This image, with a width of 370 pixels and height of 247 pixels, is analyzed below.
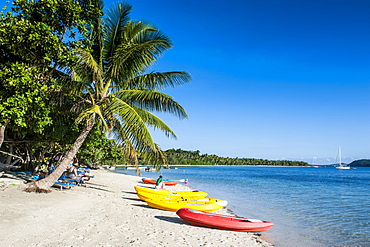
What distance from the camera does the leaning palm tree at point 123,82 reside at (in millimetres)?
10164

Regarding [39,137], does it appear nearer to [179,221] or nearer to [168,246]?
[179,221]

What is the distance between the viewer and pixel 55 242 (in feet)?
19.2

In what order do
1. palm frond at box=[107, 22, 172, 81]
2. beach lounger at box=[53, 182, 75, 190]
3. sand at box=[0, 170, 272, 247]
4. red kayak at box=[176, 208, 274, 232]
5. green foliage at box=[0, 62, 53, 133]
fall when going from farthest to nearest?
beach lounger at box=[53, 182, 75, 190]
palm frond at box=[107, 22, 172, 81]
red kayak at box=[176, 208, 274, 232]
green foliage at box=[0, 62, 53, 133]
sand at box=[0, 170, 272, 247]

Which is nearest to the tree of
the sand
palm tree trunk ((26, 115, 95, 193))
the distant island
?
palm tree trunk ((26, 115, 95, 193))

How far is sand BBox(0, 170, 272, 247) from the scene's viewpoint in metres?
6.20

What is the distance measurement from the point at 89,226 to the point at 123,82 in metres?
6.22

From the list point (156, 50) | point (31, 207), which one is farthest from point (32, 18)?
point (31, 207)

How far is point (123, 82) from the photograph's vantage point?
1153 centimetres

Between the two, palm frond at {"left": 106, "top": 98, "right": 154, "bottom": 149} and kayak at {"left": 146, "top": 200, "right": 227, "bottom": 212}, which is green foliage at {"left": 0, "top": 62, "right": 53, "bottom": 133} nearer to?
palm frond at {"left": 106, "top": 98, "right": 154, "bottom": 149}

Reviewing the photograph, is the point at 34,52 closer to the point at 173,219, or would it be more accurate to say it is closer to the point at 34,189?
the point at 34,189

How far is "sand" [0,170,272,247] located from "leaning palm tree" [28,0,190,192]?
184 centimetres

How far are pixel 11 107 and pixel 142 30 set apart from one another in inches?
232

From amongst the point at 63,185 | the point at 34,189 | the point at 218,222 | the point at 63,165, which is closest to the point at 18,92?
the point at 63,165

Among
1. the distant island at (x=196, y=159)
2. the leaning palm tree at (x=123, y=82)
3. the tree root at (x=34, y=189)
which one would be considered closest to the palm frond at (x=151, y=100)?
the leaning palm tree at (x=123, y=82)
